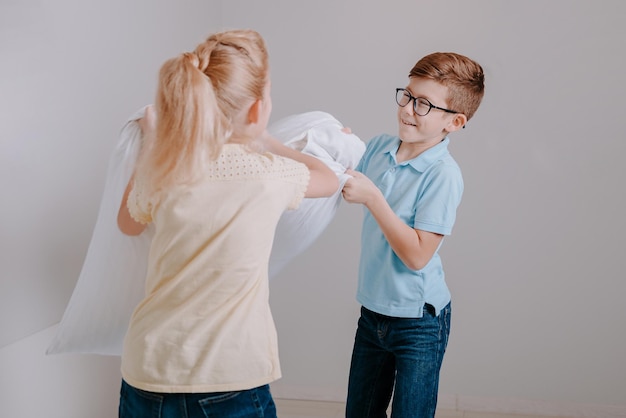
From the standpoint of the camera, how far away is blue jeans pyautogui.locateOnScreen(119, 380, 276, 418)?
1.19 m

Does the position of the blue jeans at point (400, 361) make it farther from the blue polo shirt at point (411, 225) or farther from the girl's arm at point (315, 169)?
the girl's arm at point (315, 169)

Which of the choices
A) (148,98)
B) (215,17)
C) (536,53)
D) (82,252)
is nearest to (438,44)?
(536,53)

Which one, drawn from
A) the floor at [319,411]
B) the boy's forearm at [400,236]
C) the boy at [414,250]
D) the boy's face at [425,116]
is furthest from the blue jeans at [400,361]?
the floor at [319,411]

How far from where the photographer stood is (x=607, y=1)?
2406mm

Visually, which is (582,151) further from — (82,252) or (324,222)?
(82,252)

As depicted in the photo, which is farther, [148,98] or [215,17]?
[215,17]

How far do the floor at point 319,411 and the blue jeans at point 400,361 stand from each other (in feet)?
3.35

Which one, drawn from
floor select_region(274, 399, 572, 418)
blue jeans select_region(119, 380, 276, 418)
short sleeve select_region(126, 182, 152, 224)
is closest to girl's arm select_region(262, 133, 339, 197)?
short sleeve select_region(126, 182, 152, 224)

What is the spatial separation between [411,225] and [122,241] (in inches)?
24.7

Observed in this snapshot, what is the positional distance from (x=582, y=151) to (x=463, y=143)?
406 millimetres

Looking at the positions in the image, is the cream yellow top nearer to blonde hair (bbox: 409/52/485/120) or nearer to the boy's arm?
the boy's arm

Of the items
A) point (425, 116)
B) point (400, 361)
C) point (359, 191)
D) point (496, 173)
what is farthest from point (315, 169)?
point (496, 173)

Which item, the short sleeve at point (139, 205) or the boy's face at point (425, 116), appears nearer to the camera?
the short sleeve at point (139, 205)

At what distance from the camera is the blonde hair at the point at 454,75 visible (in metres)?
1.61
